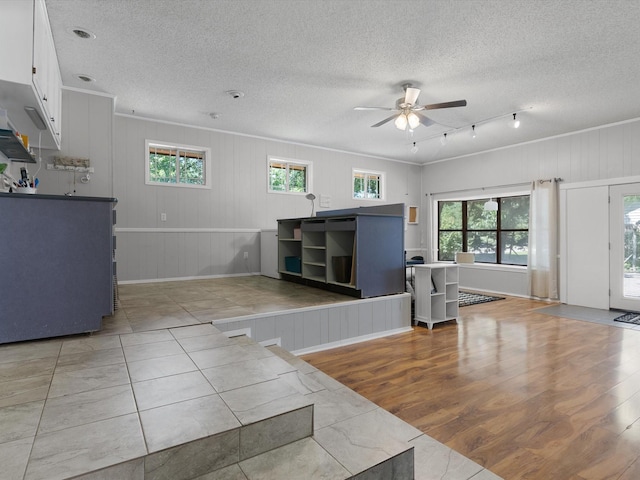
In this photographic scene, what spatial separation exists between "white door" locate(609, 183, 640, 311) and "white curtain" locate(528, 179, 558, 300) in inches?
30.8

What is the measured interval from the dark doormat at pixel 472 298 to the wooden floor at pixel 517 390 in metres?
1.51

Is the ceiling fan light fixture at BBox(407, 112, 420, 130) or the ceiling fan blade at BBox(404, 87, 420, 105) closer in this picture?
the ceiling fan blade at BBox(404, 87, 420, 105)

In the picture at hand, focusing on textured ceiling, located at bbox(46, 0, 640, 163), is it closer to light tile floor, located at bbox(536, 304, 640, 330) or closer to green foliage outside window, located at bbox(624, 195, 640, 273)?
green foliage outside window, located at bbox(624, 195, 640, 273)

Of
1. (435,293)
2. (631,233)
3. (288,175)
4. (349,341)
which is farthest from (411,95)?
(631,233)

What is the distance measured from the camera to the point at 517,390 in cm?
256

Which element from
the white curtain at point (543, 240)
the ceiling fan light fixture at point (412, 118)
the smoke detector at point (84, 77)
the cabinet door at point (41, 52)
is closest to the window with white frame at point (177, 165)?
the smoke detector at point (84, 77)

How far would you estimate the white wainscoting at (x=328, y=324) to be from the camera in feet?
10.4

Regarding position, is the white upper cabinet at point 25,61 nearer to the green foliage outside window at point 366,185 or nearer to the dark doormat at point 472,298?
the green foliage outside window at point 366,185

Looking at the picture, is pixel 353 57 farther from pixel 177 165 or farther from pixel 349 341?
pixel 177 165

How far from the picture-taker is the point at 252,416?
1406mm

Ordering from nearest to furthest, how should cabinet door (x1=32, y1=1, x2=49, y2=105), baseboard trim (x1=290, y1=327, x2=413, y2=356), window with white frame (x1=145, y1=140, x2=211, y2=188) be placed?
cabinet door (x1=32, y1=1, x2=49, y2=105) → baseboard trim (x1=290, y1=327, x2=413, y2=356) → window with white frame (x1=145, y1=140, x2=211, y2=188)

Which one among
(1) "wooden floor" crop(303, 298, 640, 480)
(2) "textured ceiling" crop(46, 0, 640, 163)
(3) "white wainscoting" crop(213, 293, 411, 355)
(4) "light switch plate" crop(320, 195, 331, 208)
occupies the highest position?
(2) "textured ceiling" crop(46, 0, 640, 163)

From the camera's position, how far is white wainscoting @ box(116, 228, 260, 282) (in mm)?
5285

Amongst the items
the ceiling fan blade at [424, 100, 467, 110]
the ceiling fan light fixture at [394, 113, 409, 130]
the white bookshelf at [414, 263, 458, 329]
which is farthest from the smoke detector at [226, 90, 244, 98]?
the white bookshelf at [414, 263, 458, 329]
